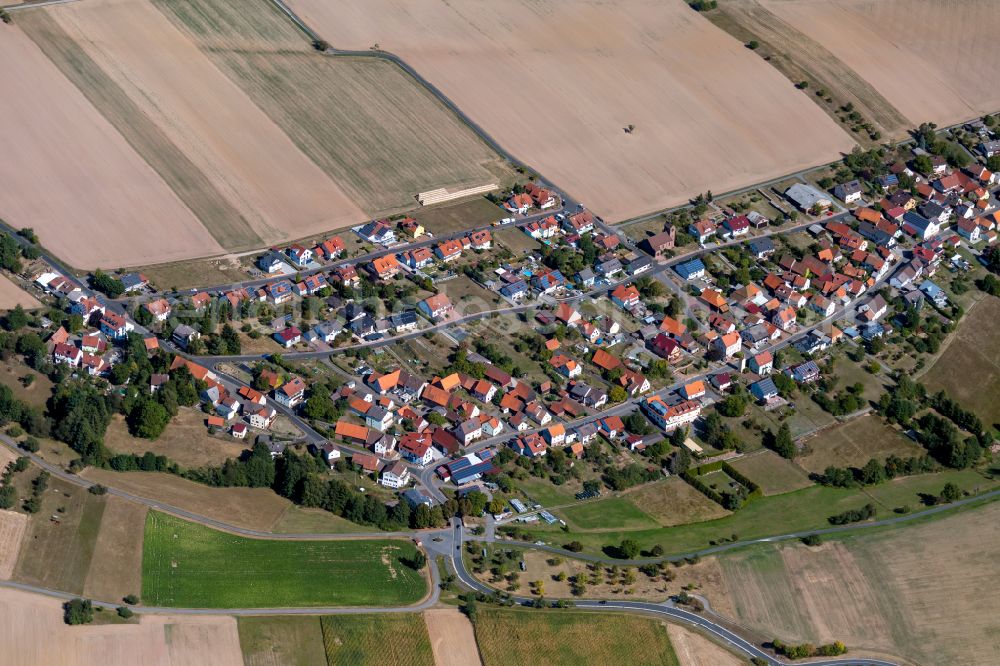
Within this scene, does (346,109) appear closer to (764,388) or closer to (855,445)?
(764,388)

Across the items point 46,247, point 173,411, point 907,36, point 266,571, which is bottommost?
point 266,571

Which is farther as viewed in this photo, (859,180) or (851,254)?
(859,180)

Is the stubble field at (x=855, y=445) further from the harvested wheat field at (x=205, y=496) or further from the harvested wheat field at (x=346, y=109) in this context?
the harvested wheat field at (x=346, y=109)

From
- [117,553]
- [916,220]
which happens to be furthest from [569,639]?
[916,220]

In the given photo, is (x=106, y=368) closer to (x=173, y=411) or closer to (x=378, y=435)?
(x=173, y=411)

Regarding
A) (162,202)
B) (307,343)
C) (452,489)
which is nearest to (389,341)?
(307,343)

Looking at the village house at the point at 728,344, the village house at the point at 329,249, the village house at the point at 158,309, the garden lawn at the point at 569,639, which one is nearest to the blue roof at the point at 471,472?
the garden lawn at the point at 569,639
